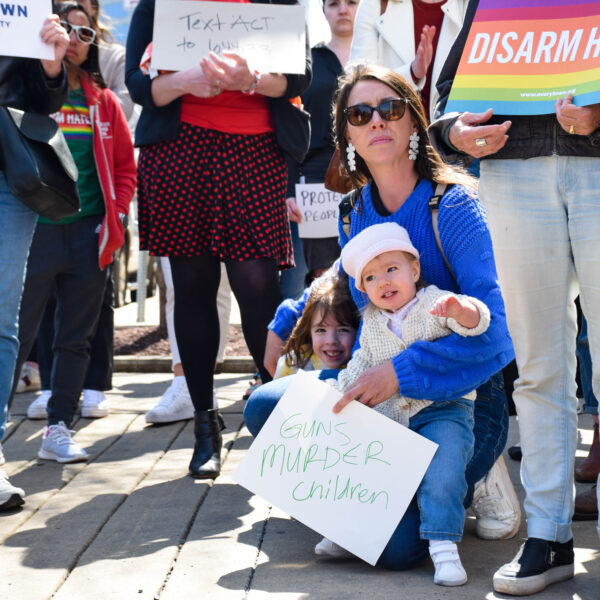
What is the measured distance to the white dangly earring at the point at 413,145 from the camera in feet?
11.0

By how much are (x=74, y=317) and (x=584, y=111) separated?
295 cm

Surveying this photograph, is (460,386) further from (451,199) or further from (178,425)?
(178,425)

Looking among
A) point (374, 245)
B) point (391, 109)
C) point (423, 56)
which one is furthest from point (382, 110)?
point (423, 56)

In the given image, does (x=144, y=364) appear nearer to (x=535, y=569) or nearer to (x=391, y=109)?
(x=391, y=109)

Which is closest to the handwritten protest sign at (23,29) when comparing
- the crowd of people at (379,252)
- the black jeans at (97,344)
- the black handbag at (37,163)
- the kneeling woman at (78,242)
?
the crowd of people at (379,252)

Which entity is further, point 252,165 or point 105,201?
point 105,201

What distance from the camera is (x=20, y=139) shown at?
12.0ft

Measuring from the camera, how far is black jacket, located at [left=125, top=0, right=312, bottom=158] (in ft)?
→ 13.1

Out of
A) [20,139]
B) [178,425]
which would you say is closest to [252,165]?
[20,139]

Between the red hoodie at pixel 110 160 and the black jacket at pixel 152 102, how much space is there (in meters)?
0.74

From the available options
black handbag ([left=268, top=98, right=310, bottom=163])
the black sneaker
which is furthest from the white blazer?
the black sneaker

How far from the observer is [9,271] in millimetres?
3682

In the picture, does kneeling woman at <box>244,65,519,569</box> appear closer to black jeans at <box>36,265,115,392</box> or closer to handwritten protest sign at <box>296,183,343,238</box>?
handwritten protest sign at <box>296,183,343,238</box>

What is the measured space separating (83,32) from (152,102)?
0.82 m
